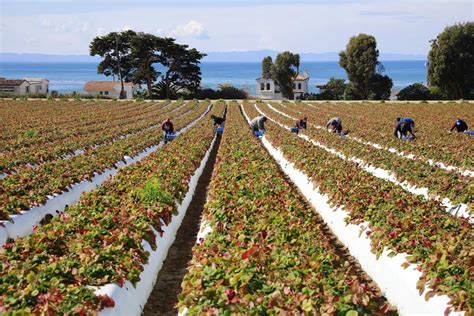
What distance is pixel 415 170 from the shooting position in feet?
51.9

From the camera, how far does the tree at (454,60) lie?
225 ft

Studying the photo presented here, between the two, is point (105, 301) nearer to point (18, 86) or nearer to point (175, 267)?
point (175, 267)

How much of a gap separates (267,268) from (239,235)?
1462 millimetres

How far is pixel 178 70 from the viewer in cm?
8031

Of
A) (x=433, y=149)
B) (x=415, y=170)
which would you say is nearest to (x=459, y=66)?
(x=433, y=149)

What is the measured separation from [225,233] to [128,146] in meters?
12.7

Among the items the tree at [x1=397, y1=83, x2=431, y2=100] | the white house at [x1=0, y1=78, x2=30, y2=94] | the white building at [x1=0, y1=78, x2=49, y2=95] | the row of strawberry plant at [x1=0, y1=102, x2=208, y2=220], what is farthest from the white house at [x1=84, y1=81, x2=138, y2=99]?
the row of strawberry plant at [x1=0, y1=102, x2=208, y2=220]

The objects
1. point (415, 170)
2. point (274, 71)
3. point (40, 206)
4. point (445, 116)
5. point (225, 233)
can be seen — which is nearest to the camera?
point (225, 233)

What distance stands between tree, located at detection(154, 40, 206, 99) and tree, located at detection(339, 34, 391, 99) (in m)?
20.2

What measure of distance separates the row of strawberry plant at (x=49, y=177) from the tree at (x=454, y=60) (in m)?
56.5

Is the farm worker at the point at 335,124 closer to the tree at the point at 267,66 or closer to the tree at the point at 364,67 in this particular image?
the tree at the point at 364,67

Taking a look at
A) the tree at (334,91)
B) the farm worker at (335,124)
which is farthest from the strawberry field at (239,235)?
the tree at (334,91)

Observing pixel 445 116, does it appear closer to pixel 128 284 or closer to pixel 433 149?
pixel 433 149

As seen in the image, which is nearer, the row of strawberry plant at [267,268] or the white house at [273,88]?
the row of strawberry plant at [267,268]
